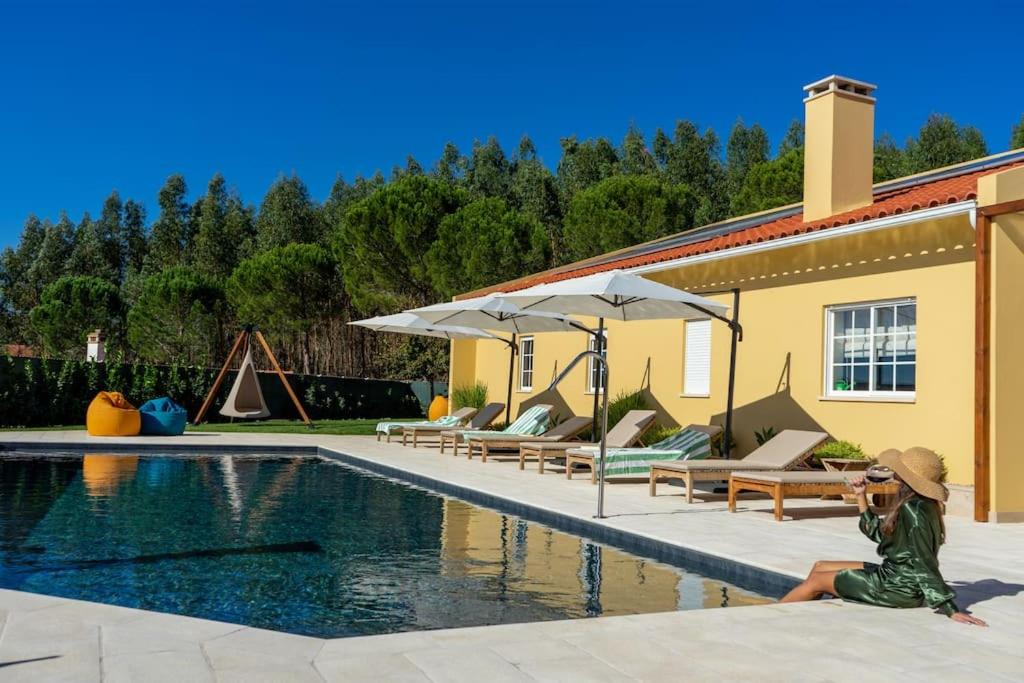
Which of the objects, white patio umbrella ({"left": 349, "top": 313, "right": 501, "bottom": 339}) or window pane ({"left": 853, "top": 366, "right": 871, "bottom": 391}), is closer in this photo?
window pane ({"left": 853, "top": 366, "right": 871, "bottom": 391})

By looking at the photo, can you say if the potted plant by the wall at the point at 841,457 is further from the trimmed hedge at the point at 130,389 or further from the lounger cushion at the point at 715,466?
the trimmed hedge at the point at 130,389

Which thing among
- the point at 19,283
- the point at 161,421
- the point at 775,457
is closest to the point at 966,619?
the point at 775,457

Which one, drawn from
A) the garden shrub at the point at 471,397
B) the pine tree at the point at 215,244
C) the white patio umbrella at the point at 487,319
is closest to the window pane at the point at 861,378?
the white patio umbrella at the point at 487,319

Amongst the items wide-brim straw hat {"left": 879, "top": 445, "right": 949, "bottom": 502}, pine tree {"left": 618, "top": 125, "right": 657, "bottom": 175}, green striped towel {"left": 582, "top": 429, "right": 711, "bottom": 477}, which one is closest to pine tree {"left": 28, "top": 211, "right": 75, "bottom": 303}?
pine tree {"left": 618, "top": 125, "right": 657, "bottom": 175}

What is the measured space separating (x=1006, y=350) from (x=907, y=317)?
1.72 metres

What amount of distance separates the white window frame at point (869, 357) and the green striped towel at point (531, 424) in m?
5.46

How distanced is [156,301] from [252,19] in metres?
19.8

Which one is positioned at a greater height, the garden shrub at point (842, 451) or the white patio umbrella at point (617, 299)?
the white patio umbrella at point (617, 299)

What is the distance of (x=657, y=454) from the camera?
38.0 feet

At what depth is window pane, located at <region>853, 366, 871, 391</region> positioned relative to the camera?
1132cm

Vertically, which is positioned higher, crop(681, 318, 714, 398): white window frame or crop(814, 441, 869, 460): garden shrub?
crop(681, 318, 714, 398): white window frame

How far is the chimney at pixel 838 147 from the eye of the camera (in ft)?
41.6

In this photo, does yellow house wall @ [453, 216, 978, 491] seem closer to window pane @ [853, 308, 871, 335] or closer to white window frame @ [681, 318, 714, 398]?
white window frame @ [681, 318, 714, 398]

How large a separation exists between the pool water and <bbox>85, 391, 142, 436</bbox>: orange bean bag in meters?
7.26
